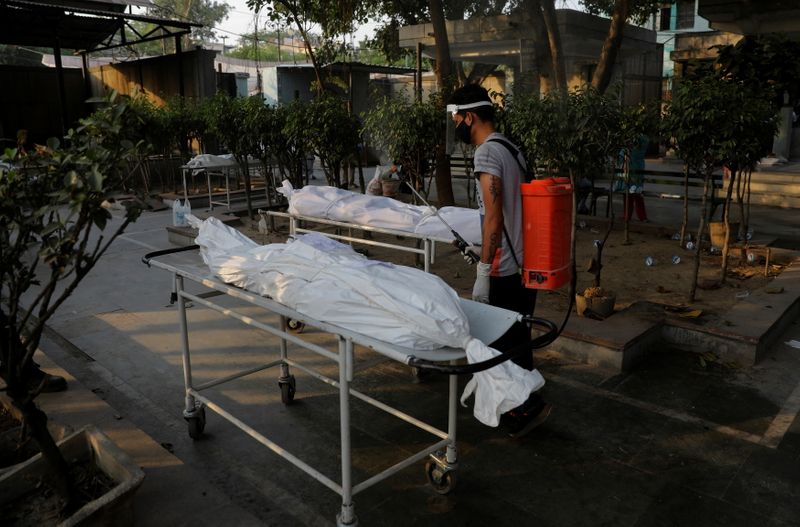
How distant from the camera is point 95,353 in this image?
5277mm

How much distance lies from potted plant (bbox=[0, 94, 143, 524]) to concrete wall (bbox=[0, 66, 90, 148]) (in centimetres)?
1803

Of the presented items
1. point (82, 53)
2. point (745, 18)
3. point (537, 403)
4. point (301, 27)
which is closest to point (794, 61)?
point (745, 18)

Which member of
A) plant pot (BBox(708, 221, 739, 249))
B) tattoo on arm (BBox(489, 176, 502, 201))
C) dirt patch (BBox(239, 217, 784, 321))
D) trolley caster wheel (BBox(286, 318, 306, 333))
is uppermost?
tattoo on arm (BBox(489, 176, 502, 201))

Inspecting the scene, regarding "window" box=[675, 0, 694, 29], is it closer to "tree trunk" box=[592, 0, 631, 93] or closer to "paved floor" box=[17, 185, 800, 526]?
"tree trunk" box=[592, 0, 631, 93]

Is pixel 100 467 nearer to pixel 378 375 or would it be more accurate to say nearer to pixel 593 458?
pixel 378 375

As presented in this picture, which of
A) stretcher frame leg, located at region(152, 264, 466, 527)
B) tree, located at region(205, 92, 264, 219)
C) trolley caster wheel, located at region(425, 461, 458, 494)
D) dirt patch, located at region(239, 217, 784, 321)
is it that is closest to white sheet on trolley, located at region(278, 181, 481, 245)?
dirt patch, located at region(239, 217, 784, 321)

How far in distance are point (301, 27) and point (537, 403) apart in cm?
1008

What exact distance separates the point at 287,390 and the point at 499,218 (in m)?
1.87

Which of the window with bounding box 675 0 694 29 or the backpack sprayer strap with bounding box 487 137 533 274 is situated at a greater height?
the window with bounding box 675 0 694 29

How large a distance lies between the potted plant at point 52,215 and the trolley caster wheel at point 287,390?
1.62 metres

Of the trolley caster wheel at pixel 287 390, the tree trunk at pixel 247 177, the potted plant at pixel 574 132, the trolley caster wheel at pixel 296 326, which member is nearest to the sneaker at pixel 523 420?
the trolley caster wheel at pixel 287 390

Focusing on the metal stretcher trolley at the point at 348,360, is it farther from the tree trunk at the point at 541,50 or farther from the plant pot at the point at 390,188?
the tree trunk at the point at 541,50

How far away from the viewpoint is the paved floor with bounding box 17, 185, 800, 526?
3086 mm

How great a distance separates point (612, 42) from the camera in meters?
10.3
